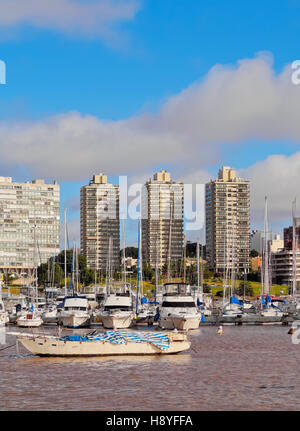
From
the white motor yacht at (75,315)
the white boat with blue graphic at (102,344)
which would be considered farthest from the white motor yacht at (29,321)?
the white boat with blue graphic at (102,344)

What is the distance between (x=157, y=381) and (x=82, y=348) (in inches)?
450

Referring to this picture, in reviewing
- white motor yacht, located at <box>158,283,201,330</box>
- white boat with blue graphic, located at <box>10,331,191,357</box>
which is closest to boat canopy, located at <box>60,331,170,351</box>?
white boat with blue graphic, located at <box>10,331,191,357</box>

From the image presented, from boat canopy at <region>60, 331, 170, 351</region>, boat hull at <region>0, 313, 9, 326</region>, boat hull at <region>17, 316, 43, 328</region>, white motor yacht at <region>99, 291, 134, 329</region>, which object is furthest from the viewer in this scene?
boat hull at <region>0, 313, 9, 326</region>

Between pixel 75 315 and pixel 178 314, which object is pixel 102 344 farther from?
pixel 75 315

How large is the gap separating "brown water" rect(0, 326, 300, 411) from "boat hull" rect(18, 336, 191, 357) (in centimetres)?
53

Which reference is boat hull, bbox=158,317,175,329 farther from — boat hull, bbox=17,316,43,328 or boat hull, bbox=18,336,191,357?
boat hull, bbox=18,336,191,357

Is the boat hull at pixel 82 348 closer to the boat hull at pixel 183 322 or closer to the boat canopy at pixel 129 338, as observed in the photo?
the boat canopy at pixel 129 338

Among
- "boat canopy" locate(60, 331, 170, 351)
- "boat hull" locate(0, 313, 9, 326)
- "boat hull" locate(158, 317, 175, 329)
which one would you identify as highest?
"boat canopy" locate(60, 331, 170, 351)

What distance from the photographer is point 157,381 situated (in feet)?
141

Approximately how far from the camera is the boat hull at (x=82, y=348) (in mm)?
53156

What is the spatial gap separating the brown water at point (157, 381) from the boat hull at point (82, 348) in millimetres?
532

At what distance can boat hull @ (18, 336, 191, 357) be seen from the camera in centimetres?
5316

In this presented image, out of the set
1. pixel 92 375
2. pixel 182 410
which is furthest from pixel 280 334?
pixel 182 410
